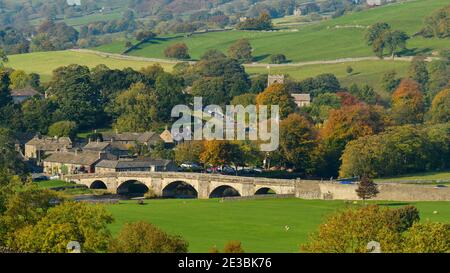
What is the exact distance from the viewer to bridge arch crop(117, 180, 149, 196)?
9025cm

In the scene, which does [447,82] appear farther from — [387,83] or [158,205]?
[158,205]

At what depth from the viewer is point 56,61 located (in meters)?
169

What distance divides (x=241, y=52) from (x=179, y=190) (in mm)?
80381

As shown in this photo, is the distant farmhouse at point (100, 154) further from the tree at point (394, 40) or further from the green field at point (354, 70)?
the tree at point (394, 40)

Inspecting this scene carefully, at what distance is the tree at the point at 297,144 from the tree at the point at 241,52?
69256 mm

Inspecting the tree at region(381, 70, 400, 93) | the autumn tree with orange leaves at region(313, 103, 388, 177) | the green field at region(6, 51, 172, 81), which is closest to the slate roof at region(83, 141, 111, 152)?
the autumn tree with orange leaves at region(313, 103, 388, 177)

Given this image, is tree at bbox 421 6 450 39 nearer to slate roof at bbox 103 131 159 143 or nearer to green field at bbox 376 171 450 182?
slate roof at bbox 103 131 159 143

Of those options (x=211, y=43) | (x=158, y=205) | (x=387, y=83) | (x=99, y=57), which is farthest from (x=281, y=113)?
(x=211, y=43)

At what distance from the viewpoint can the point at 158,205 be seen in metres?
76.9

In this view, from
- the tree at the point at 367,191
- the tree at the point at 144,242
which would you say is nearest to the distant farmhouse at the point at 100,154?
the tree at the point at 367,191

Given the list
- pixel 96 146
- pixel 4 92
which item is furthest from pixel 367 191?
pixel 4 92

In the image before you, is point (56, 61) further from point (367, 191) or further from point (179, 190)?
point (367, 191)

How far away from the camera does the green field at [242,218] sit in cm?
5947

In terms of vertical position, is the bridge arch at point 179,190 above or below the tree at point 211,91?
below
